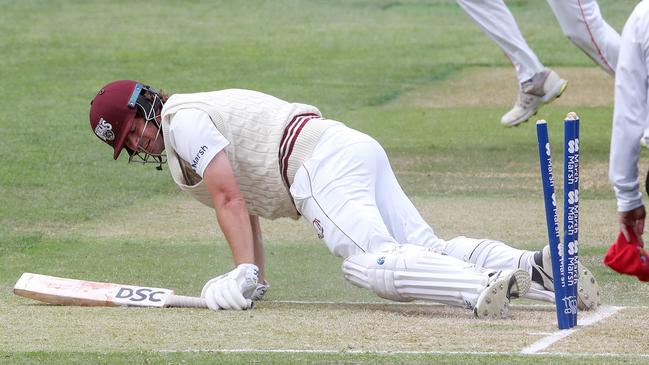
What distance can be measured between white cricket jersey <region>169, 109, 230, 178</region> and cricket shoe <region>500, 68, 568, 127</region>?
6619 millimetres

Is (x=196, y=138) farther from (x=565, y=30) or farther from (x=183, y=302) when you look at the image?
(x=565, y=30)

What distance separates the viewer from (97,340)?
21.3ft

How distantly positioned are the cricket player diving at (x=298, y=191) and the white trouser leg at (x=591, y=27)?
5.69m

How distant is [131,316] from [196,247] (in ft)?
9.93

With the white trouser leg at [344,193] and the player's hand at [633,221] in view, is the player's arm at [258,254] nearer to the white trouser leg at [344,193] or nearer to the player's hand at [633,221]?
the white trouser leg at [344,193]

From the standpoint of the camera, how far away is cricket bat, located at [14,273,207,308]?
24.8 ft

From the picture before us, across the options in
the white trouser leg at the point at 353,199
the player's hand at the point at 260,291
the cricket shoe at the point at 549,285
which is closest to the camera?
the cricket shoe at the point at 549,285

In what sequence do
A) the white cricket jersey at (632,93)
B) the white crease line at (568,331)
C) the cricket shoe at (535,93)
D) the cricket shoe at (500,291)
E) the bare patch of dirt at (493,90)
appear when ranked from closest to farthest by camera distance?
the white cricket jersey at (632,93) → the white crease line at (568,331) → the cricket shoe at (500,291) → the cricket shoe at (535,93) → the bare patch of dirt at (493,90)

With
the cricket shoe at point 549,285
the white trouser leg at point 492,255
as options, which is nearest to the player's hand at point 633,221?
the cricket shoe at point 549,285

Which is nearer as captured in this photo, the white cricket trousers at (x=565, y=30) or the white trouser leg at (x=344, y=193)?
the white trouser leg at (x=344, y=193)

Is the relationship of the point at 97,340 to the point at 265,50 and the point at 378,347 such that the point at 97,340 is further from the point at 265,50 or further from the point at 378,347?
the point at 265,50

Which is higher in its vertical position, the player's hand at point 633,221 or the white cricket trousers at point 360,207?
the player's hand at point 633,221

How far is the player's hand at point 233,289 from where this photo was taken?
7297mm

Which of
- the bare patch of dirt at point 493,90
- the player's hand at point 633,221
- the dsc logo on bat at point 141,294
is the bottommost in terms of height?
the bare patch of dirt at point 493,90
